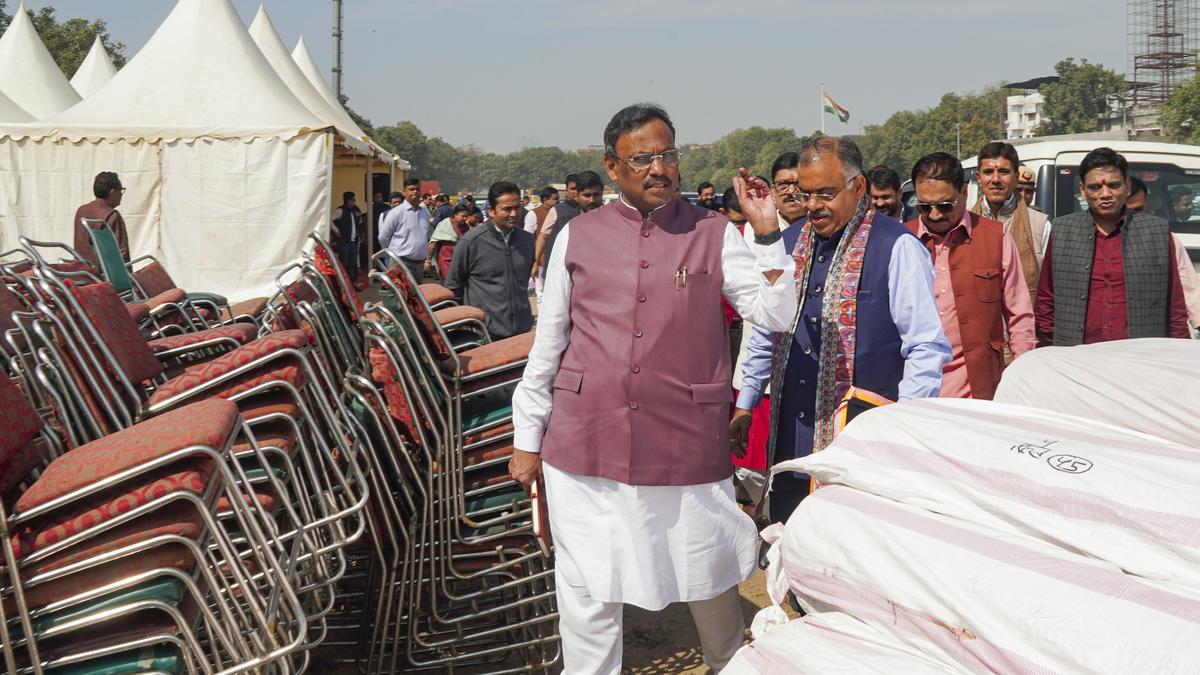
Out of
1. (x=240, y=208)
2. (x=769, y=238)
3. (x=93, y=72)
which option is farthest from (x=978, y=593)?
(x=93, y=72)

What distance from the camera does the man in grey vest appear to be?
14.8 feet

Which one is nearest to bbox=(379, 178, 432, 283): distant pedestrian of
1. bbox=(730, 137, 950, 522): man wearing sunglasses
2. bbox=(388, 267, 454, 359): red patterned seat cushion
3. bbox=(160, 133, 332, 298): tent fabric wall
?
bbox=(160, 133, 332, 298): tent fabric wall

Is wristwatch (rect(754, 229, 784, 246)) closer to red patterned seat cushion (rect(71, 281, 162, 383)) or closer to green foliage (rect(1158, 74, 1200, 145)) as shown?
red patterned seat cushion (rect(71, 281, 162, 383))

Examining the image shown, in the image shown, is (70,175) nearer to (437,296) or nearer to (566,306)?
(437,296)

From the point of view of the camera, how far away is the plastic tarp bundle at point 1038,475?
183cm

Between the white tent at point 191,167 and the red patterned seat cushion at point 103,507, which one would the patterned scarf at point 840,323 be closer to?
the red patterned seat cushion at point 103,507

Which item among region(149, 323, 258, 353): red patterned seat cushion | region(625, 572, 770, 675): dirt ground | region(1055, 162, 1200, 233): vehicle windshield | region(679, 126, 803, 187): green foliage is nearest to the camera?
region(625, 572, 770, 675): dirt ground

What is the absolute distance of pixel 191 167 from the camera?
47.2 ft

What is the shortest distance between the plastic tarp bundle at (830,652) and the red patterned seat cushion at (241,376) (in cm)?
158

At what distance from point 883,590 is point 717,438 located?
0.80 m

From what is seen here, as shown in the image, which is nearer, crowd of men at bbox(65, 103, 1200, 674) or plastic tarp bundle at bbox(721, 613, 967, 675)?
plastic tarp bundle at bbox(721, 613, 967, 675)

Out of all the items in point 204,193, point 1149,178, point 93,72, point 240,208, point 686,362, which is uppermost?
point 93,72

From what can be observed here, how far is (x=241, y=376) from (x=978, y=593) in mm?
2106

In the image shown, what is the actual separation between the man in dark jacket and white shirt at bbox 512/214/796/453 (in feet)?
12.1
